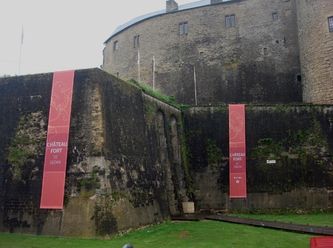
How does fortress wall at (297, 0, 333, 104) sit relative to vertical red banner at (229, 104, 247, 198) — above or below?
above

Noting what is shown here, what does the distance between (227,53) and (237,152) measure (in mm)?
11808

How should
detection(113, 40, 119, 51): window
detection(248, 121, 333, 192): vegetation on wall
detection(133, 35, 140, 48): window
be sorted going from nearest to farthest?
1. detection(248, 121, 333, 192): vegetation on wall
2. detection(133, 35, 140, 48): window
3. detection(113, 40, 119, 51): window

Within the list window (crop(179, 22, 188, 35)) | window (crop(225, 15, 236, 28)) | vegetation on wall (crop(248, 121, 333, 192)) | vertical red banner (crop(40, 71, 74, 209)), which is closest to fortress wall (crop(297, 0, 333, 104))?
vegetation on wall (crop(248, 121, 333, 192))

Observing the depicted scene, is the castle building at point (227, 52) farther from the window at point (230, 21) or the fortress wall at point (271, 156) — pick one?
the fortress wall at point (271, 156)

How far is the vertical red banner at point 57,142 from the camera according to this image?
472 inches

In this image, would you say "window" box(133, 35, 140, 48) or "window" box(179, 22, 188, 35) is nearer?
"window" box(179, 22, 188, 35)

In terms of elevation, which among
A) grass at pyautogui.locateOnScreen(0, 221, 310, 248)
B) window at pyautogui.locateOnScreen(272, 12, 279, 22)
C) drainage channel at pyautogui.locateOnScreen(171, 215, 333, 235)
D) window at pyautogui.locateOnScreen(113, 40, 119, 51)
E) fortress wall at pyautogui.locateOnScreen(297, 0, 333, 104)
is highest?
window at pyautogui.locateOnScreen(113, 40, 119, 51)

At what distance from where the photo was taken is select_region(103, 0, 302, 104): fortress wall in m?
27.0

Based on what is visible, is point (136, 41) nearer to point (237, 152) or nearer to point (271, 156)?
point (237, 152)

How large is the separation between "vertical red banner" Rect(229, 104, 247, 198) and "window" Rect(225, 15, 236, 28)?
11268 millimetres

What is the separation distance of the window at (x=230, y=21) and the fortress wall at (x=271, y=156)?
35.9 feet

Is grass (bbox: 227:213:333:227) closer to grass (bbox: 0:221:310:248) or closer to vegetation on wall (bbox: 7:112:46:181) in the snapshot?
grass (bbox: 0:221:310:248)

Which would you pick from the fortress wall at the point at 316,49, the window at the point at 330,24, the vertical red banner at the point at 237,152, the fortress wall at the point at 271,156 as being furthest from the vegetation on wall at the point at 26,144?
the window at the point at 330,24

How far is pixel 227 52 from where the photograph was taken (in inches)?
1127
